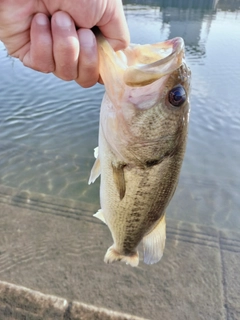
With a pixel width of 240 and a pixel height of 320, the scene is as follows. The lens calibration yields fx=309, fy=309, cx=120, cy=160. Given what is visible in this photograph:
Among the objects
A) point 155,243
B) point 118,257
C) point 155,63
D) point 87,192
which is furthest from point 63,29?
point 87,192

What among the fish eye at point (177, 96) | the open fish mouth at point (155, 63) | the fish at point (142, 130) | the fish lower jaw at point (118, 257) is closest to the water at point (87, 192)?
the fish lower jaw at point (118, 257)

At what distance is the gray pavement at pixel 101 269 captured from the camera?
10.1 ft

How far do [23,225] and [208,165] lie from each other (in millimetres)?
3877

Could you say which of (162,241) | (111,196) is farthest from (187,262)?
(111,196)

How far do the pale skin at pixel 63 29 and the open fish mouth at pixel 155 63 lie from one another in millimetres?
155

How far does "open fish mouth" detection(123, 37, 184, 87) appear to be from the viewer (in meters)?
1.25

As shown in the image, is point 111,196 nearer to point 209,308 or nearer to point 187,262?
point 209,308

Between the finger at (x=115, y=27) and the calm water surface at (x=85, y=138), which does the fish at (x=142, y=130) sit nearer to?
the finger at (x=115, y=27)

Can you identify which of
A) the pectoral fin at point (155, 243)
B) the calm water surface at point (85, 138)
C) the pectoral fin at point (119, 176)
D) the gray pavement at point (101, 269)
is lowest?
the calm water surface at point (85, 138)

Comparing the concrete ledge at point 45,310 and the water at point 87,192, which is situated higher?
the concrete ledge at point 45,310

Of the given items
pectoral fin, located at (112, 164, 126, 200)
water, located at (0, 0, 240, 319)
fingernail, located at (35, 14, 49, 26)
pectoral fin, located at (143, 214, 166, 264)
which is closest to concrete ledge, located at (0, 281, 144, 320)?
water, located at (0, 0, 240, 319)

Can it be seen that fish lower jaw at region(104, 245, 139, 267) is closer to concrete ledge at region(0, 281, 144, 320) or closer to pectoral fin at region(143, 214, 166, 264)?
pectoral fin at region(143, 214, 166, 264)

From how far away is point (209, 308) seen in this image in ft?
10.3

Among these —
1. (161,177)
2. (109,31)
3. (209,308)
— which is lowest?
(209,308)
